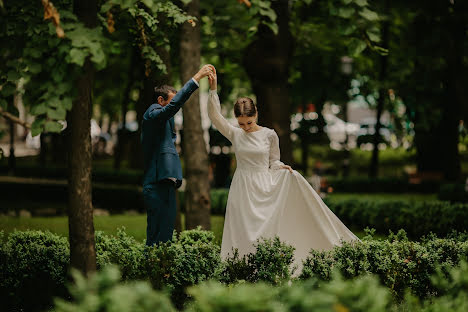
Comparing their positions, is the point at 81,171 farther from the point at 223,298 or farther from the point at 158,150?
the point at 223,298

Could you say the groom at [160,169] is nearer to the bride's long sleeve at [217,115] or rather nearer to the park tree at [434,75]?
the bride's long sleeve at [217,115]

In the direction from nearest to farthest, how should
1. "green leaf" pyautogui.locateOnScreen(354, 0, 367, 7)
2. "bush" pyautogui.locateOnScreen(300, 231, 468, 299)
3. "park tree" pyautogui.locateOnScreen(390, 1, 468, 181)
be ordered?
"bush" pyautogui.locateOnScreen(300, 231, 468, 299), "green leaf" pyautogui.locateOnScreen(354, 0, 367, 7), "park tree" pyautogui.locateOnScreen(390, 1, 468, 181)

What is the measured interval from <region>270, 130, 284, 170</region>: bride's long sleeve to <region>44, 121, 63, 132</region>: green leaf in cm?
332

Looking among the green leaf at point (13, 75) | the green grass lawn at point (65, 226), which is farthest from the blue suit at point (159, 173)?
the green grass lawn at point (65, 226)

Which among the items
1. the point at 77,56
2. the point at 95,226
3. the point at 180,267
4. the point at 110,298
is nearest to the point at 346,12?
the point at 180,267

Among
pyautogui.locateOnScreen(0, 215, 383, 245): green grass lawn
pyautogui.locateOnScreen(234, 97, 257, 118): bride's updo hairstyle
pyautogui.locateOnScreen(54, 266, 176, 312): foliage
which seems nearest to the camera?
pyautogui.locateOnScreen(54, 266, 176, 312): foliage

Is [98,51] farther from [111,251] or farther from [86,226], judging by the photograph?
[111,251]

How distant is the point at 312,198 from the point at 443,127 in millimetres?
17382

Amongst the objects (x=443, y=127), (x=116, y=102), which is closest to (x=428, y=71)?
(x=443, y=127)

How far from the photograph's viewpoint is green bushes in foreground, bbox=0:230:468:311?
6.34 meters

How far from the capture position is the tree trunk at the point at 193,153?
9.84 meters

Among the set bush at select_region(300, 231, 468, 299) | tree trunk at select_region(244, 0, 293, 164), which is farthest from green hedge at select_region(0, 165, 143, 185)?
bush at select_region(300, 231, 468, 299)

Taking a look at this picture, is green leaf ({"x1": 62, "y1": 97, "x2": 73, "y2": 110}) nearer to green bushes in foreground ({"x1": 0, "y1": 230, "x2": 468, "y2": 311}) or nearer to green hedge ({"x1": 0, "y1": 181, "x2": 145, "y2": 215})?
green bushes in foreground ({"x1": 0, "y1": 230, "x2": 468, "y2": 311})

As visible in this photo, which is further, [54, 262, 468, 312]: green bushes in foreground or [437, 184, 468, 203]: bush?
[437, 184, 468, 203]: bush
